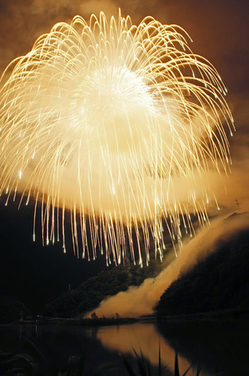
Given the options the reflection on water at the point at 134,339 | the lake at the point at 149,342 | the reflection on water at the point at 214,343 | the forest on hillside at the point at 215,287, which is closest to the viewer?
the reflection on water at the point at 214,343

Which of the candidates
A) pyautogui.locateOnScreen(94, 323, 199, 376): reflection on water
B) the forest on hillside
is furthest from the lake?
the forest on hillside

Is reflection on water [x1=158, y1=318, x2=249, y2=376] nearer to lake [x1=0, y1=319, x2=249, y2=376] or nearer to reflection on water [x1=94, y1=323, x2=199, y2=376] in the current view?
lake [x1=0, y1=319, x2=249, y2=376]

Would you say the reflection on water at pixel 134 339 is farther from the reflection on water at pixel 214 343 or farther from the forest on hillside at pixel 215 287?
the forest on hillside at pixel 215 287

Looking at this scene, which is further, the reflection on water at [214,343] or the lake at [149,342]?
the lake at [149,342]

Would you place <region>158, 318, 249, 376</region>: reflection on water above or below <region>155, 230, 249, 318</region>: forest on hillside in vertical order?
below

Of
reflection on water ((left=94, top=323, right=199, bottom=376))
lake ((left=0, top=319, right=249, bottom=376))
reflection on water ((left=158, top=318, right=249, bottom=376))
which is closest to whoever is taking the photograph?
reflection on water ((left=158, top=318, right=249, bottom=376))

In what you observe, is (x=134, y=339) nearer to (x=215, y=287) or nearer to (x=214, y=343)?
(x=214, y=343)

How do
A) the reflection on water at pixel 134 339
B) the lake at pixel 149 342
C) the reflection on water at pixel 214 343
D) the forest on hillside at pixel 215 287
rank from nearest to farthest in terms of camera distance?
the reflection on water at pixel 214 343, the lake at pixel 149 342, the forest on hillside at pixel 215 287, the reflection on water at pixel 134 339

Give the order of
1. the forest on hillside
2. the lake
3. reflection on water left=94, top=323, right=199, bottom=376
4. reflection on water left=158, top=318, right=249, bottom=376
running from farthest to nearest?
reflection on water left=94, top=323, right=199, bottom=376 < the forest on hillside < the lake < reflection on water left=158, top=318, right=249, bottom=376

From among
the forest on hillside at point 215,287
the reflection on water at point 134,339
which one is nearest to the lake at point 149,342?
the reflection on water at point 134,339

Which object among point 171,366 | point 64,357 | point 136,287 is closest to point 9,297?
point 64,357
